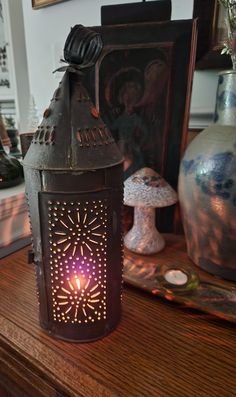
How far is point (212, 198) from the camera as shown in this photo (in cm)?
58

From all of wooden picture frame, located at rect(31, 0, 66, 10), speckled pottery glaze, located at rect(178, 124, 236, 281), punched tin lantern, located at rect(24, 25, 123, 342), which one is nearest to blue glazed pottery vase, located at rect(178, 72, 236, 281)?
speckled pottery glaze, located at rect(178, 124, 236, 281)

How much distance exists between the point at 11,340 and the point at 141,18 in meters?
0.73

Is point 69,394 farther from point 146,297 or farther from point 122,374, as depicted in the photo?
point 146,297

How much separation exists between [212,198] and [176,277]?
7.1 inches

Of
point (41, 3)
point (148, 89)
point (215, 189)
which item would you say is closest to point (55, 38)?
point (41, 3)

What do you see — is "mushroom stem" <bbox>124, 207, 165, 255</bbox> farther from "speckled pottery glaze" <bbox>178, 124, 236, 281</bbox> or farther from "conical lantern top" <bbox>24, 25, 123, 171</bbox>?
"conical lantern top" <bbox>24, 25, 123, 171</bbox>

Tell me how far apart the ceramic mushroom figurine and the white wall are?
0.88ft

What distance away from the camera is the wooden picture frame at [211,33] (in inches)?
26.7

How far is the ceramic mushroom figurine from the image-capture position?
2.21 feet

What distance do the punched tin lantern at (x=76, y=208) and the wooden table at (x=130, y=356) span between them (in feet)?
0.11

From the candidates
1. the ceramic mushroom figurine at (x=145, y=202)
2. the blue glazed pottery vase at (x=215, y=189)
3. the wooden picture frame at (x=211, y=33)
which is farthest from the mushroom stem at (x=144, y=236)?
the wooden picture frame at (x=211, y=33)

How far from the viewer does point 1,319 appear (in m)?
0.54

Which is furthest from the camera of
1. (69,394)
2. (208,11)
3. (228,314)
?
(208,11)

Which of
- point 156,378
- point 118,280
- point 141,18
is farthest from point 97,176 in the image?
point 141,18
